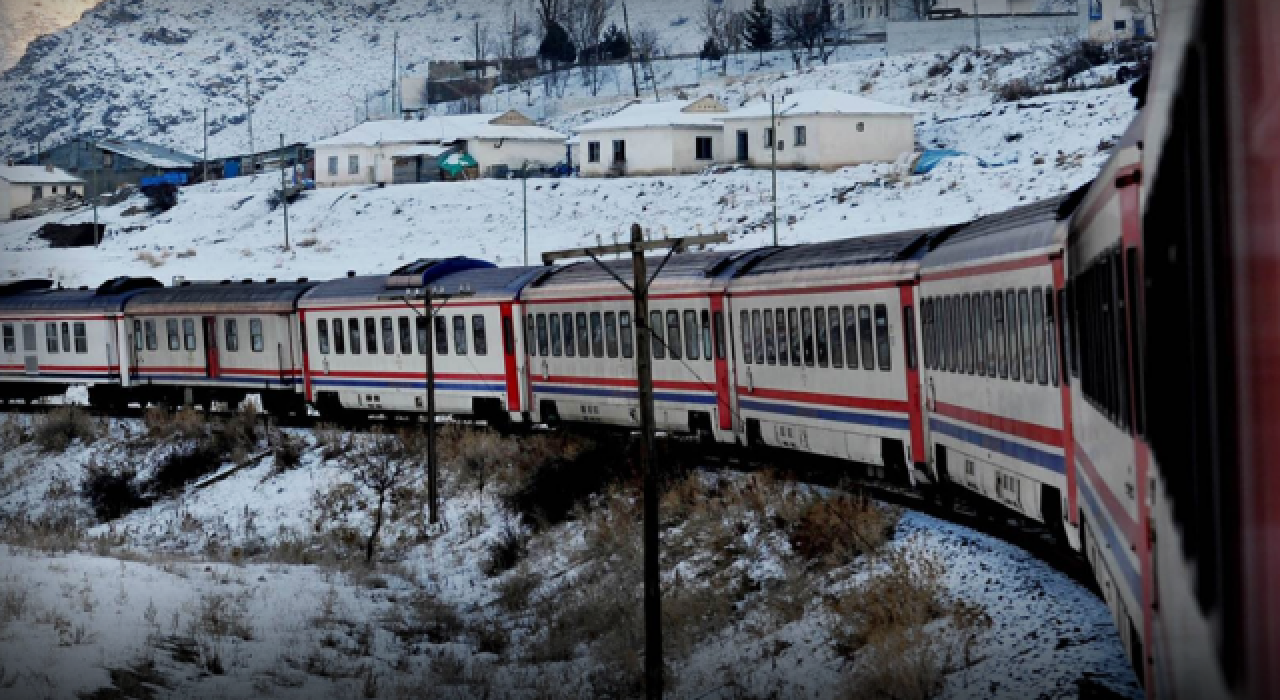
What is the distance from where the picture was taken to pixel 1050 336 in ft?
44.3

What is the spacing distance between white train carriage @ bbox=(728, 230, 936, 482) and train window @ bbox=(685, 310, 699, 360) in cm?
139

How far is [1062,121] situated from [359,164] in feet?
144

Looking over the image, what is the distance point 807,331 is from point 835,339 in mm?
963

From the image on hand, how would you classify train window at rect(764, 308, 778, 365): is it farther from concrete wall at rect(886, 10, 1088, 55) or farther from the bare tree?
concrete wall at rect(886, 10, 1088, 55)

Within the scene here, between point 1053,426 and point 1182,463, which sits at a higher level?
point 1182,463

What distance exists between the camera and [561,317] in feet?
103

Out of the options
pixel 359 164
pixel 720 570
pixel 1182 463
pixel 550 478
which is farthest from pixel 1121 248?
pixel 359 164

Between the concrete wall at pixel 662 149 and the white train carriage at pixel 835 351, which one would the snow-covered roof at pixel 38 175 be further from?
the white train carriage at pixel 835 351

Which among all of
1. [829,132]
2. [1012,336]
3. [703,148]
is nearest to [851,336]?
[1012,336]

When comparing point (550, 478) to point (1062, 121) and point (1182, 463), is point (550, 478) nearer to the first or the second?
point (1182, 463)

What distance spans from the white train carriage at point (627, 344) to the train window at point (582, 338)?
0.06 feet

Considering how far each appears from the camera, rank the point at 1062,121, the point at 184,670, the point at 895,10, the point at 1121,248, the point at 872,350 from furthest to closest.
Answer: the point at 895,10 < the point at 1062,121 < the point at 872,350 < the point at 184,670 < the point at 1121,248

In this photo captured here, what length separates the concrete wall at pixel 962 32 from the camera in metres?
116

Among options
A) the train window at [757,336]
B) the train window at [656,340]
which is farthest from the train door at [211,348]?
the train window at [757,336]
